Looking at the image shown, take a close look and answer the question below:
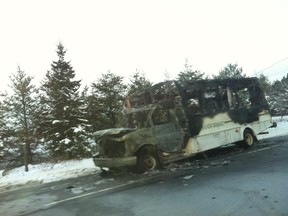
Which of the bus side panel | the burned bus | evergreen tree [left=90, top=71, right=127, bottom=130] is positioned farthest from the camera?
evergreen tree [left=90, top=71, right=127, bottom=130]

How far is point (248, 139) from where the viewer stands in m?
16.3

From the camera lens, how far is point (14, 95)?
22781mm

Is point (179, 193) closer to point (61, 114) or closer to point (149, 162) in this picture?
point (149, 162)

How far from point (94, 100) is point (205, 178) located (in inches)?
579

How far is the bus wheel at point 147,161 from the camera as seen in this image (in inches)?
489

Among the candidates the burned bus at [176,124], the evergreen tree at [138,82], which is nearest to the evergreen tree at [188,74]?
the evergreen tree at [138,82]

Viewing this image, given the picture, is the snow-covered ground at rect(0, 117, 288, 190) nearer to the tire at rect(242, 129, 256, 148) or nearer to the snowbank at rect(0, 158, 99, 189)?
the snowbank at rect(0, 158, 99, 189)

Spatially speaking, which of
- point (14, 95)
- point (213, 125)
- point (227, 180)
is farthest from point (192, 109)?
point (14, 95)

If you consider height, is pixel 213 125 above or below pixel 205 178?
above

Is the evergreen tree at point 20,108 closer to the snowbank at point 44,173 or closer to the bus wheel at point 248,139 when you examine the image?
the snowbank at point 44,173

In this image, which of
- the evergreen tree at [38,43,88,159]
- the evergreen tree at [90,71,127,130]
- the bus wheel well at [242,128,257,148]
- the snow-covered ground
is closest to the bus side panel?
the bus wheel well at [242,128,257,148]

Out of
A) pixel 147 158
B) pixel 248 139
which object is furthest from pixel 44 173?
pixel 248 139

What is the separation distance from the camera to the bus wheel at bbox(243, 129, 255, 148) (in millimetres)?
16163

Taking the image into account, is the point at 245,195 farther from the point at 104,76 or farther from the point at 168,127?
the point at 104,76
